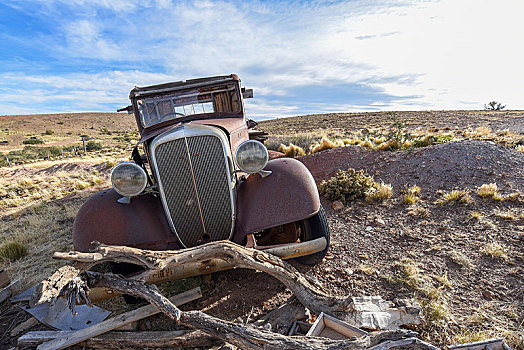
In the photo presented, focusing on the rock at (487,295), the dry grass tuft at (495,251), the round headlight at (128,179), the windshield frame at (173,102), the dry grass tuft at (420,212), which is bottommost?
the rock at (487,295)

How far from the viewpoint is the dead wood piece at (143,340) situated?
250 centimetres

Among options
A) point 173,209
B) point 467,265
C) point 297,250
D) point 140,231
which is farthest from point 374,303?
point 140,231

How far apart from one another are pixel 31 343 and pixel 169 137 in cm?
243

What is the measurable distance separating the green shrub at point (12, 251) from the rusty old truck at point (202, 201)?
349 centimetres

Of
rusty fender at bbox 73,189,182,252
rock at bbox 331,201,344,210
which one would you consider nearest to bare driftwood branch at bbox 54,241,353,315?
rusty fender at bbox 73,189,182,252

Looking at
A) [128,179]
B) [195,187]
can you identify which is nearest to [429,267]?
[195,187]

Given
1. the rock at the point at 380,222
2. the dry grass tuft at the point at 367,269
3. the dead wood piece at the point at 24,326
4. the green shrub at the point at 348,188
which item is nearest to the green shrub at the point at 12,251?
the dead wood piece at the point at 24,326

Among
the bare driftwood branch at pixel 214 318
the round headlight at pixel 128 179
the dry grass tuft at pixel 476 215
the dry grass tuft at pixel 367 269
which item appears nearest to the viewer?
the bare driftwood branch at pixel 214 318

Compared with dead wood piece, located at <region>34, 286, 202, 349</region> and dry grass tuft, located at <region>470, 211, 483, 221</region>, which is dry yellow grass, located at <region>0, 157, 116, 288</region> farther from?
dry grass tuft, located at <region>470, 211, 483, 221</region>

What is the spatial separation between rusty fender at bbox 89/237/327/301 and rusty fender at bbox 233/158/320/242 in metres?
0.28

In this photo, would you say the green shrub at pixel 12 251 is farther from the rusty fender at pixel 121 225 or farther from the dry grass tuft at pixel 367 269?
the dry grass tuft at pixel 367 269

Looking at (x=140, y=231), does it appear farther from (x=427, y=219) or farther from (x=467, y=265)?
(x=427, y=219)

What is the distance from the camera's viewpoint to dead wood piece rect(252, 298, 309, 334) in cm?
262

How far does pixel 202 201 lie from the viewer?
3.16 meters
